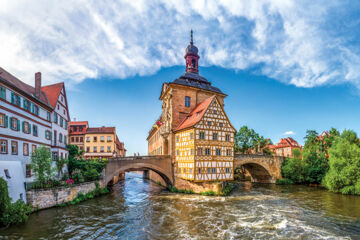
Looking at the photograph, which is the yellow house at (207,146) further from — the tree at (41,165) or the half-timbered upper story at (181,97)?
the tree at (41,165)

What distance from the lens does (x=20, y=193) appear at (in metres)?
15.3

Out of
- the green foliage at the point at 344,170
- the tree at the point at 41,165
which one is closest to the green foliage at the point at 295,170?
the green foliage at the point at 344,170

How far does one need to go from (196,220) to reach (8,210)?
12202 millimetres

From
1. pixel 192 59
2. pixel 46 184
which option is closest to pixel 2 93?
pixel 46 184

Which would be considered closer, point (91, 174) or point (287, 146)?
point (91, 174)

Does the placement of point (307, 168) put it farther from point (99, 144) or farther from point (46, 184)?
point (99, 144)

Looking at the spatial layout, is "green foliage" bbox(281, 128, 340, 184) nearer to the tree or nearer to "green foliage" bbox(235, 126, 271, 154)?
"green foliage" bbox(235, 126, 271, 154)

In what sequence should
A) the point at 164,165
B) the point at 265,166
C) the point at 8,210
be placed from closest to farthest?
1. the point at 8,210
2. the point at 164,165
3. the point at 265,166

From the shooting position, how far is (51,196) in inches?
704

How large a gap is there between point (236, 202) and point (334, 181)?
14.0 m

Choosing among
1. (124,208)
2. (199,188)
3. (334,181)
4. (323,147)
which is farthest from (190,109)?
(323,147)

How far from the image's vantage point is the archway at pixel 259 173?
37.1 m

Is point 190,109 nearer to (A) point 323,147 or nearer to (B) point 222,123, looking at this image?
(B) point 222,123

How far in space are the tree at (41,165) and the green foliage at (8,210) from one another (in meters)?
3.83
